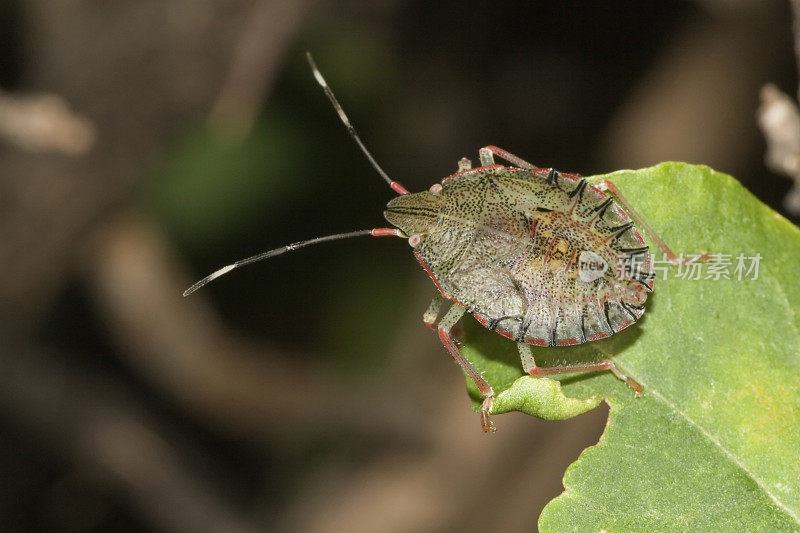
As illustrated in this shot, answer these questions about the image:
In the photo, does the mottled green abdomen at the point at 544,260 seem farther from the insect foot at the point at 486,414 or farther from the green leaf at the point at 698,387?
the insect foot at the point at 486,414

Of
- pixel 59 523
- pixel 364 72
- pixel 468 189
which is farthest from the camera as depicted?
pixel 364 72

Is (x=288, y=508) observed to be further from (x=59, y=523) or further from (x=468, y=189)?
(x=468, y=189)

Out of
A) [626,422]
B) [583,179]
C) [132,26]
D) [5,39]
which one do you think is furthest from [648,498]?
[5,39]

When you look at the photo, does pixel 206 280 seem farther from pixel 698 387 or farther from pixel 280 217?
pixel 280 217

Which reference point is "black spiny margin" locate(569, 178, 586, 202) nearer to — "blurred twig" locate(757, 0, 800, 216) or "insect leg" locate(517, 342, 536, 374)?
"insect leg" locate(517, 342, 536, 374)

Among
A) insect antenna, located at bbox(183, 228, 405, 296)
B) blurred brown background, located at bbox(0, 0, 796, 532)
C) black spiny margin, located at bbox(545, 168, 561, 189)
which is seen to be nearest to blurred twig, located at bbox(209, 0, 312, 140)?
blurred brown background, located at bbox(0, 0, 796, 532)

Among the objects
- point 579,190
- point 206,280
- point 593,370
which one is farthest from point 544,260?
point 206,280

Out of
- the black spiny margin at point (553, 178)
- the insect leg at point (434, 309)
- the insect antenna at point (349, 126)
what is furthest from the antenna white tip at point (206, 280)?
the black spiny margin at point (553, 178)
